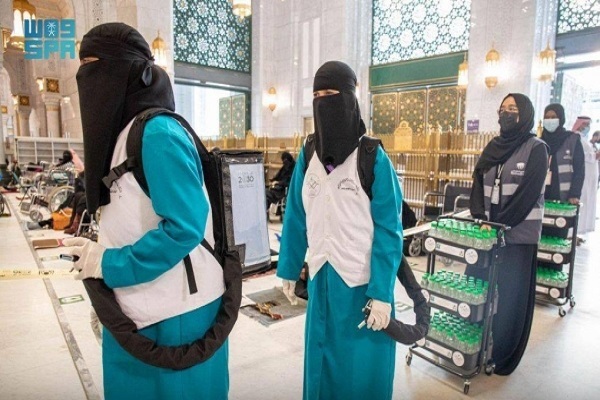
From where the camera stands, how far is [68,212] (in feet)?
23.2

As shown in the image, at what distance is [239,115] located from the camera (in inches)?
543

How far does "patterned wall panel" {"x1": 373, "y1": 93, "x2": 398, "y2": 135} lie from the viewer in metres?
10.5

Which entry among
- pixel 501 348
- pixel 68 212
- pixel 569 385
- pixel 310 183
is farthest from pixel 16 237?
pixel 569 385

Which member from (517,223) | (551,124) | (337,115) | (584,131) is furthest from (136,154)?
(584,131)

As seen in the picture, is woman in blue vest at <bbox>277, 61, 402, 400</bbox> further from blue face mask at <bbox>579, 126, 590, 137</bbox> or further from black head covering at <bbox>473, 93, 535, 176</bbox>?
blue face mask at <bbox>579, 126, 590, 137</bbox>

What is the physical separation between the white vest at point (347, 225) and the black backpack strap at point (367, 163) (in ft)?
0.07

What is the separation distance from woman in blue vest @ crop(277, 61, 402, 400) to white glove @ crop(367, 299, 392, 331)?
0.03 metres

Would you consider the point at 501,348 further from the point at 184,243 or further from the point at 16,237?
the point at 16,237

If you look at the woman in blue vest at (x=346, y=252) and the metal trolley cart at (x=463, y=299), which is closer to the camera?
the woman in blue vest at (x=346, y=252)

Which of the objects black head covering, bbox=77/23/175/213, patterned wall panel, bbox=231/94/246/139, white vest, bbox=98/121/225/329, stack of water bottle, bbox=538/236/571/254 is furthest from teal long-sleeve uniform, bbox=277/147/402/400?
patterned wall panel, bbox=231/94/246/139

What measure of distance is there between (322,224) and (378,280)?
1.10 ft

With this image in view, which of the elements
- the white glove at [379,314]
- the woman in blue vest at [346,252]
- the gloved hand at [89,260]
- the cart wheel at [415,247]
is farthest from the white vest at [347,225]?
the cart wheel at [415,247]

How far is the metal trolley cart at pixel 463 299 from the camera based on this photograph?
2.35m

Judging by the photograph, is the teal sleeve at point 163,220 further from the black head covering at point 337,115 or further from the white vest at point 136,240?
the black head covering at point 337,115
